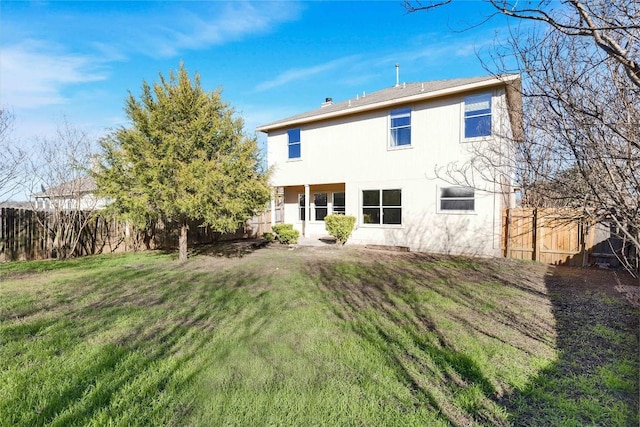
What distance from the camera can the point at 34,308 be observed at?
502 cm

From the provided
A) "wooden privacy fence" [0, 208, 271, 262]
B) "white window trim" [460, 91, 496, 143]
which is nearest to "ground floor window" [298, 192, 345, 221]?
"wooden privacy fence" [0, 208, 271, 262]

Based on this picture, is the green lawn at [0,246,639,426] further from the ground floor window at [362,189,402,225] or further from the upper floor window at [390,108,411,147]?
the upper floor window at [390,108,411,147]

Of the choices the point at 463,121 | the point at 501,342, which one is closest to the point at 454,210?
the point at 463,121

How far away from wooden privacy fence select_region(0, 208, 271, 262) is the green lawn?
3859 mm

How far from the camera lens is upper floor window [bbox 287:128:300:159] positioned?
1481 cm

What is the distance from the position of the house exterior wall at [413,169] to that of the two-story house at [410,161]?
0.03m

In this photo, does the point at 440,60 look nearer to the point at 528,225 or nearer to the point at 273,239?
the point at 528,225

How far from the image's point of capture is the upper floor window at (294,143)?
14.8 m

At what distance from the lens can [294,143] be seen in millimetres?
14930

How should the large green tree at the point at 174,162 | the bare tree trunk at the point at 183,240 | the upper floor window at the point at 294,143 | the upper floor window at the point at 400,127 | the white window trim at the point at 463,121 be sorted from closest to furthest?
the large green tree at the point at 174,162 < the bare tree trunk at the point at 183,240 < the white window trim at the point at 463,121 < the upper floor window at the point at 400,127 < the upper floor window at the point at 294,143

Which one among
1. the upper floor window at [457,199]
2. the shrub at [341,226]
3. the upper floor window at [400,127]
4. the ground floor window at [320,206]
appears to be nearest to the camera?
the upper floor window at [457,199]

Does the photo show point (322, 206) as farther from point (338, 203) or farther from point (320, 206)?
point (338, 203)

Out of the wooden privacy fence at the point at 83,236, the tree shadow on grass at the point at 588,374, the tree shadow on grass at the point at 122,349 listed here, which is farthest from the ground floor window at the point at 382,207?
the wooden privacy fence at the point at 83,236

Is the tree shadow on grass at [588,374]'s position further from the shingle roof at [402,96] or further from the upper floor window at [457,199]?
the shingle roof at [402,96]
